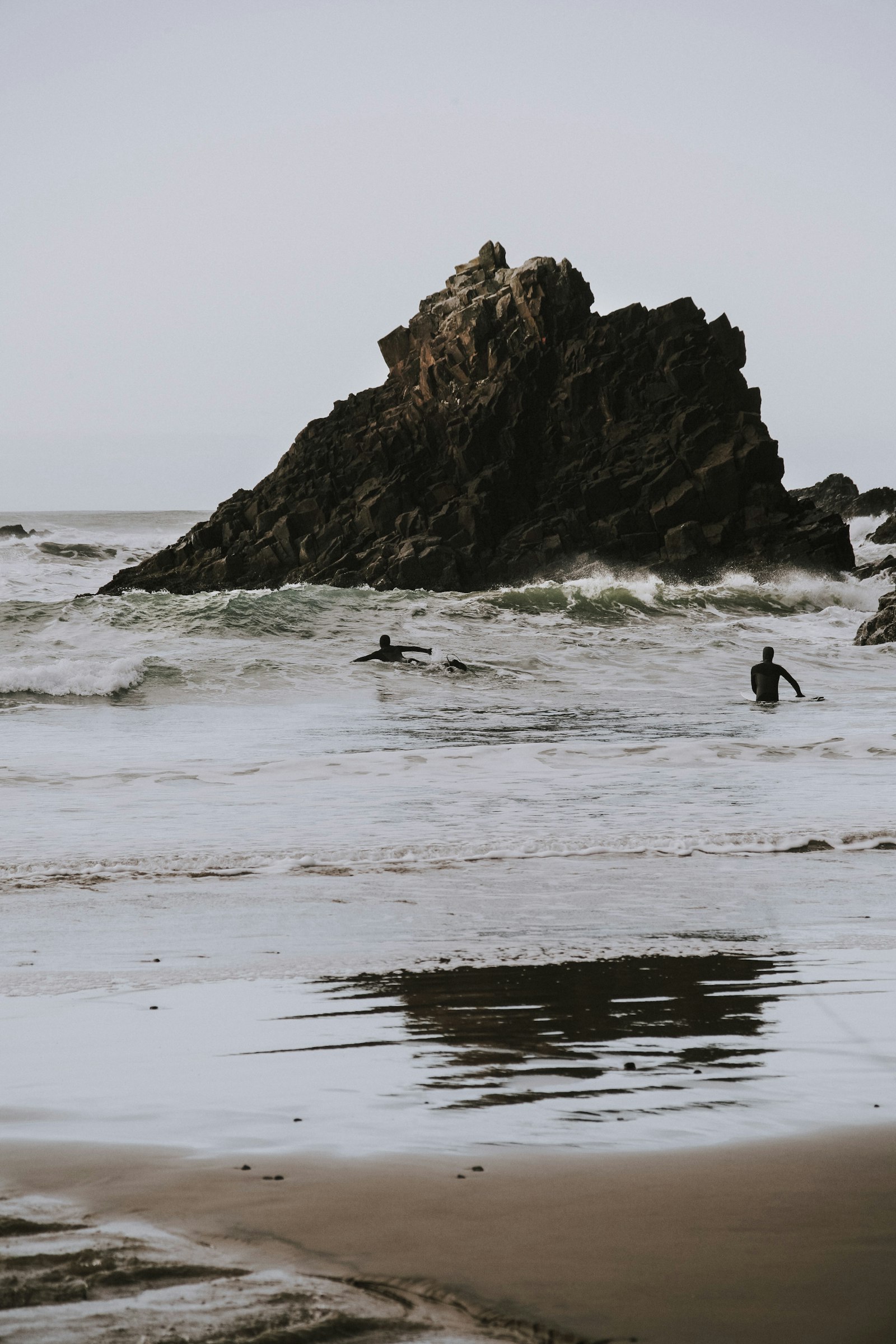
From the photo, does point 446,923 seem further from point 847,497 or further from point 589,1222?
point 847,497

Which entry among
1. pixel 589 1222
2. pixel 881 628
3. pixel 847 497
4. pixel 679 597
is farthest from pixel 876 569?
pixel 589 1222

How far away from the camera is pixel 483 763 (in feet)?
37.1

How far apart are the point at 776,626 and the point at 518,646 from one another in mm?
10728

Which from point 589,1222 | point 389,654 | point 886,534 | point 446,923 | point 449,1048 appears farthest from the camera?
point 886,534

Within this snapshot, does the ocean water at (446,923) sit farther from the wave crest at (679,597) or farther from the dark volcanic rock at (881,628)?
the wave crest at (679,597)

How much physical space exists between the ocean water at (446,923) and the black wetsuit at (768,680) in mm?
498

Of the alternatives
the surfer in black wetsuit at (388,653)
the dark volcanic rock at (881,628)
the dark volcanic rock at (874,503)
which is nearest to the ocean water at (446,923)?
the surfer in black wetsuit at (388,653)

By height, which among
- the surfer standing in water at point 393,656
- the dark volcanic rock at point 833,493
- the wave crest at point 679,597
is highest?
the dark volcanic rock at point 833,493

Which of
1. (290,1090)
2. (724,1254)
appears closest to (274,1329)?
(724,1254)

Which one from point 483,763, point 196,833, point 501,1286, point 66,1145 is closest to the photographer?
point 501,1286

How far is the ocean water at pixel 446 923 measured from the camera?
2920mm

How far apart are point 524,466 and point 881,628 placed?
2563cm

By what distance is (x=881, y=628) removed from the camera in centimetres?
2759

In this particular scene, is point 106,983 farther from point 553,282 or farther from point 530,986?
point 553,282
